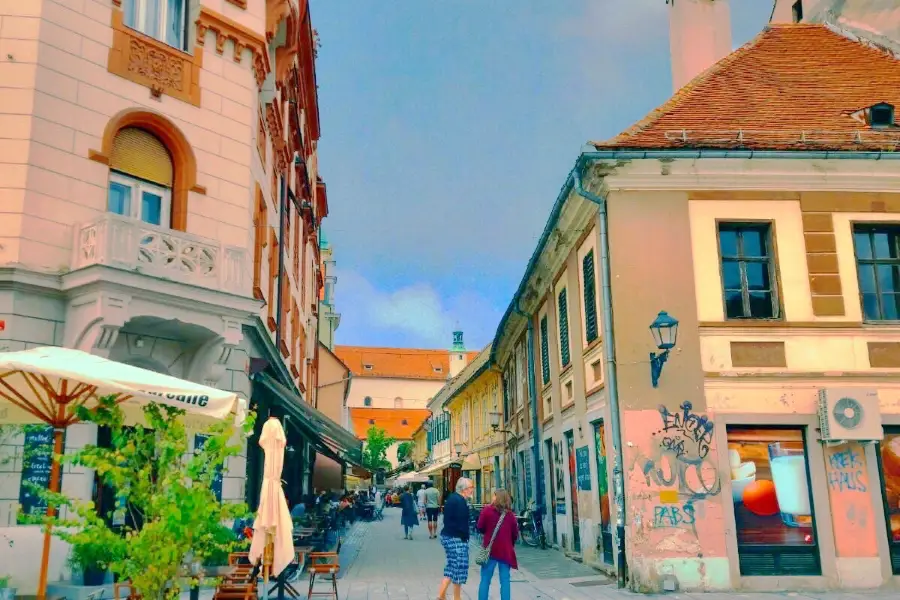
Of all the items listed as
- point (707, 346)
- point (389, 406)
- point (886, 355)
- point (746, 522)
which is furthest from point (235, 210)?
point (389, 406)

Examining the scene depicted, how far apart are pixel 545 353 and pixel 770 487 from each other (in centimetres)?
939

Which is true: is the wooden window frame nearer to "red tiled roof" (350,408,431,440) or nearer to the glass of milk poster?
the glass of milk poster

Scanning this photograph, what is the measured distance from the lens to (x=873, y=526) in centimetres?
1334

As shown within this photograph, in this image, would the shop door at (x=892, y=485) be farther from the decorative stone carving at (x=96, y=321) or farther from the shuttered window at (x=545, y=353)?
the decorative stone carving at (x=96, y=321)

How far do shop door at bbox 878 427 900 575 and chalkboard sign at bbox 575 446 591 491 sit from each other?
5.22 m

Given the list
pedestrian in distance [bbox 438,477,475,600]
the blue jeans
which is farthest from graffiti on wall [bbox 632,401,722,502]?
pedestrian in distance [bbox 438,477,475,600]

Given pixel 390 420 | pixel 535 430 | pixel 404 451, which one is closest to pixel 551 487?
pixel 535 430

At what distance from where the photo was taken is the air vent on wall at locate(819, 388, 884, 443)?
1336cm

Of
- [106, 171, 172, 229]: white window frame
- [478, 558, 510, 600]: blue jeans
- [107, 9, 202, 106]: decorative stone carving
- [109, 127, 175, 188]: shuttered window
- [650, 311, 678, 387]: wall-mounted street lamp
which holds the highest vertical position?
[107, 9, 202, 106]: decorative stone carving

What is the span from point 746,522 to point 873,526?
Result: 2025 millimetres

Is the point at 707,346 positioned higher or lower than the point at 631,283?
lower

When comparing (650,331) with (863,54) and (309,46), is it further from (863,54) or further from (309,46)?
(309,46)

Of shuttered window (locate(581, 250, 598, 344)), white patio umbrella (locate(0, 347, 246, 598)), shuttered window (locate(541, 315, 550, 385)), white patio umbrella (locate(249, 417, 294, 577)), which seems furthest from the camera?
shuttered window (locate(541, 315, 550, 385))

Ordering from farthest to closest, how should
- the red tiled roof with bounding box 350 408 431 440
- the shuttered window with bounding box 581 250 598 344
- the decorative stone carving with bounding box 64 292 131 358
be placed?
the red tiled roof with bounding box 350 408 431 440, the shuttered window with bounding box 581 250 598 344, the decorative stone carving with bounding box 64 292 131 358
